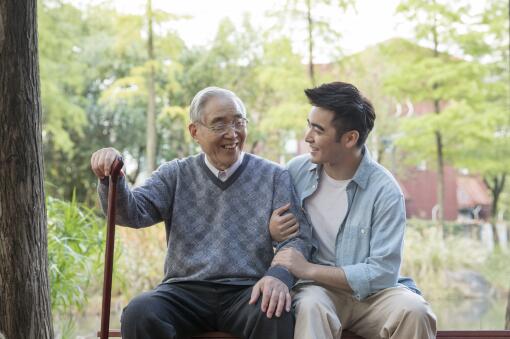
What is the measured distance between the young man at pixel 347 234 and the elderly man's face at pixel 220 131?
0.26 metres

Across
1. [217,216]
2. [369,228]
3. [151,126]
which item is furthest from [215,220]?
[151,126]

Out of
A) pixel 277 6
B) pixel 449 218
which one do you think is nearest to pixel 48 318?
pixel 277 6

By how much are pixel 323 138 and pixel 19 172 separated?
1.04 metres

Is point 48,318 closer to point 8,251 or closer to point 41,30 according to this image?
point 8,251

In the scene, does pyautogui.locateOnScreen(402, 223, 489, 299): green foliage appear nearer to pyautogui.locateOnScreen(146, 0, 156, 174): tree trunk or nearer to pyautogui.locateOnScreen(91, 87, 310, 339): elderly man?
pyautogui.locateOnScreen(146, 0, 156, 174): tree trunk

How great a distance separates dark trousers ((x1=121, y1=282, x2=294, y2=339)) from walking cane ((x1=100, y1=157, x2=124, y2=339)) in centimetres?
7

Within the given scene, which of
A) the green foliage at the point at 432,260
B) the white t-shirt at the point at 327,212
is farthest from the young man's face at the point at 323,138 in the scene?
the green foliage at the point at 432,260

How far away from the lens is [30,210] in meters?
2.47

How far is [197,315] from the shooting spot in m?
2.60

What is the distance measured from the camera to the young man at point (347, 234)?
2512 mm

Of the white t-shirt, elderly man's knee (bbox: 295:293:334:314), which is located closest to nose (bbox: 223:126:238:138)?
the white t-shirt

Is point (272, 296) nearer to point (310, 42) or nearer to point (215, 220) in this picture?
point (215, 220)

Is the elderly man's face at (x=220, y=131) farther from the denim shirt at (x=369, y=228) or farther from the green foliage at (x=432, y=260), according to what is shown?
the green foliage at (x=432, y=260)

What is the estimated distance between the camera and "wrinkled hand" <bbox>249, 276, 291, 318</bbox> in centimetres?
244
